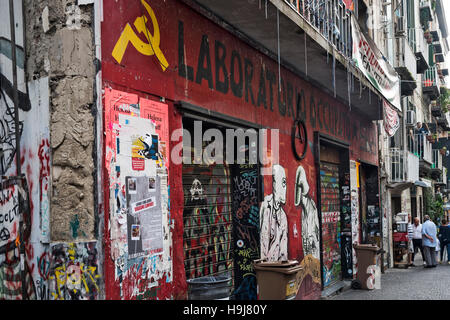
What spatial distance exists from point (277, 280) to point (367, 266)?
20.1 feet

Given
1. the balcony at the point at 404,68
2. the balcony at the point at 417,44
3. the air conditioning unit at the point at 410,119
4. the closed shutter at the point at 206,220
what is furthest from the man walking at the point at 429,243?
the closed shutter at the point at 206,220

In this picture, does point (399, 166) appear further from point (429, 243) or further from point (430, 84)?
point (430, 84)

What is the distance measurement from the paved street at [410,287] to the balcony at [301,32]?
4.30 metres

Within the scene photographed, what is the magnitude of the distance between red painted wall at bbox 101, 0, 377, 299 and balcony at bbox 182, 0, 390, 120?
0.54ft

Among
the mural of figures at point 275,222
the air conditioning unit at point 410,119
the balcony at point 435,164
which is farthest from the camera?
the balcony at point 435,164

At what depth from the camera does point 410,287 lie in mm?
12117

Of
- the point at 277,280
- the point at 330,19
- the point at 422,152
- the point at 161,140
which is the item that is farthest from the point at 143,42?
the point at 422,152

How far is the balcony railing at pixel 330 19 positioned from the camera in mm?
8312

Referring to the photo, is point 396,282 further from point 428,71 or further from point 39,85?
point 428,71

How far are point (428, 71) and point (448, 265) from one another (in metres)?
17.7

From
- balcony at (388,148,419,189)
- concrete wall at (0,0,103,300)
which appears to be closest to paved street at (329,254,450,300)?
balcony at (388,148,419,189)

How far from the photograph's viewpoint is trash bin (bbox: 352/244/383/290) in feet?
38.4

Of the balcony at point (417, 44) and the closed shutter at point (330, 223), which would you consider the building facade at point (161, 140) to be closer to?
the closed shutter at point (330, 223)

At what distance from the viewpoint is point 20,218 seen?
15.1ft
